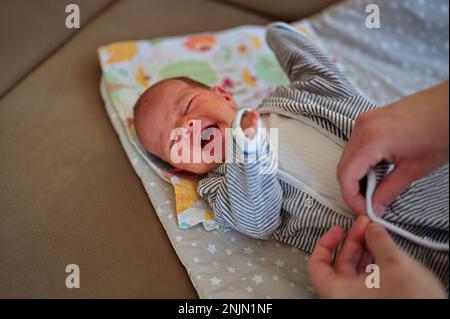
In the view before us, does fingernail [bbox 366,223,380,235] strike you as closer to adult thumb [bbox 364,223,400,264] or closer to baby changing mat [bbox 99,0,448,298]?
adult thumb [bbox 364,223,400,264]

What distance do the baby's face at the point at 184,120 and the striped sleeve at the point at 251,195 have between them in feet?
0.29

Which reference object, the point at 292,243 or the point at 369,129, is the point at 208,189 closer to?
the point at 292,243

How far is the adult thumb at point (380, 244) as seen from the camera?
26.5 inches

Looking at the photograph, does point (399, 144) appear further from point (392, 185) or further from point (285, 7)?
point (285, 7)

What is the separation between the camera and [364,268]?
30.1 inches

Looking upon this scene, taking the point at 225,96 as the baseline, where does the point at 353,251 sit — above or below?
below

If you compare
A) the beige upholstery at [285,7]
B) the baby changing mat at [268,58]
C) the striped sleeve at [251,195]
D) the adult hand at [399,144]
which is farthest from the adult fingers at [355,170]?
the beige upholstery at [285,7]

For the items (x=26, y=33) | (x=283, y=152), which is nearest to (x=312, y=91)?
(x=283, y=152)

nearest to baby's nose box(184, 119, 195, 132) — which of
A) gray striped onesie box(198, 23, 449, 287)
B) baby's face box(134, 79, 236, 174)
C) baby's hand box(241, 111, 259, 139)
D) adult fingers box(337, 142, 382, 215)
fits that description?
baby's face box(134, 79, 236, 174)

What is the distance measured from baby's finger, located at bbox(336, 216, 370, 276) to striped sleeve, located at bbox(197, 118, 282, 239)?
0.17 metres

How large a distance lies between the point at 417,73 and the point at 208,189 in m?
0.77

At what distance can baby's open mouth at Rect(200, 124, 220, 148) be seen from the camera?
3.28 feet

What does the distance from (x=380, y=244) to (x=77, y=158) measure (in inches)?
28.1

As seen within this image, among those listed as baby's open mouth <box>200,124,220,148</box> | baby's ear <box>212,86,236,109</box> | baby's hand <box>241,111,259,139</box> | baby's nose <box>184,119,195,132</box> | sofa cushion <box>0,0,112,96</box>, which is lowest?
baby's open mouth <box>200,124,220,148</box>
